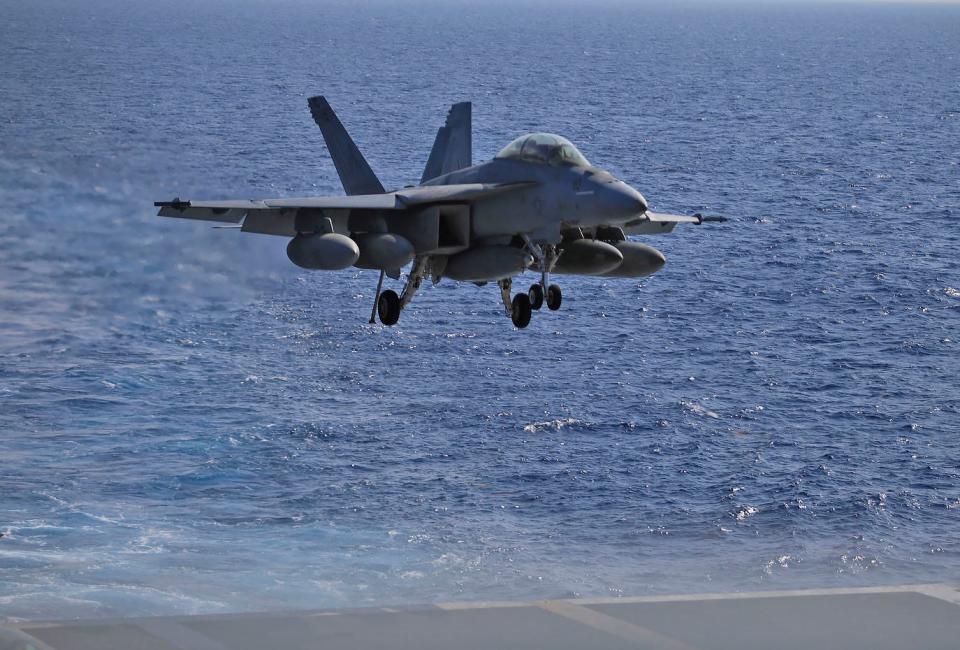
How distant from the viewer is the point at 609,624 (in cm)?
19288

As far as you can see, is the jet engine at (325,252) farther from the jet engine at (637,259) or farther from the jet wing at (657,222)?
the jet wing at (657,222)

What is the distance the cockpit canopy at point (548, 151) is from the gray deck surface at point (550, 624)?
139795mm

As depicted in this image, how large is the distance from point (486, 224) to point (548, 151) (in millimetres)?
3765

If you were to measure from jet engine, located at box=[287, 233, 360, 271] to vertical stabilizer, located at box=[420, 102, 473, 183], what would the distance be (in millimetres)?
12539

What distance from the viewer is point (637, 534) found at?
188 meters

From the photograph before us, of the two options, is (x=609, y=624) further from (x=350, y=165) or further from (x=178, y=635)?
(x=350, y=165)

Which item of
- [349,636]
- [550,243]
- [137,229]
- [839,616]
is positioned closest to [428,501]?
[349,636]

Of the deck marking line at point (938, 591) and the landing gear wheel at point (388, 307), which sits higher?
the landing gear wheel at point (388, 307)

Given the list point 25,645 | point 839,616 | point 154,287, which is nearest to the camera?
point 154,287

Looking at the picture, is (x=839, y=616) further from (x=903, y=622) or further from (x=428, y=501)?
(x=428, y=501)

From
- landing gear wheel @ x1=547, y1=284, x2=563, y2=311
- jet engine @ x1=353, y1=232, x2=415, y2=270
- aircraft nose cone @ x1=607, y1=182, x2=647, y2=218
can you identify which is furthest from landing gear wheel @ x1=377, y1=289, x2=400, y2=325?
aircraft nose cone @ x1=607, y1=182, x2=647, y2=218

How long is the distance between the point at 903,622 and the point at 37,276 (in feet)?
405

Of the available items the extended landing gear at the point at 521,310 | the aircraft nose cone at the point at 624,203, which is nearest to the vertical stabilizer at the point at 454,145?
the extended landing gear at the point at 521,310

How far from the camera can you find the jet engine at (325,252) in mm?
52188
